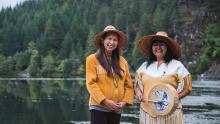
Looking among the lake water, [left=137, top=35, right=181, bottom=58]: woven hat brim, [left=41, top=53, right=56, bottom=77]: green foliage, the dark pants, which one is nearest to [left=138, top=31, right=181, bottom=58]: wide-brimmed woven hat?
[left=137, top=35, right=181, bottom=58]: woven hat brim

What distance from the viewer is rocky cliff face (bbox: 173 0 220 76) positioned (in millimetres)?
106169

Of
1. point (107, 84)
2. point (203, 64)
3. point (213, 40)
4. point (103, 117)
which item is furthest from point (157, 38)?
point (213, 40)

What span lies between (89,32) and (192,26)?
40385 millimetres

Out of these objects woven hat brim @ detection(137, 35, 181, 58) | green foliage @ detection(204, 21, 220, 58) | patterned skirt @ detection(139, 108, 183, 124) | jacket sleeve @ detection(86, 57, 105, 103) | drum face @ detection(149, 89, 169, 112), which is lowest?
patterned skirt @ detection(139, 108, 183, 124)

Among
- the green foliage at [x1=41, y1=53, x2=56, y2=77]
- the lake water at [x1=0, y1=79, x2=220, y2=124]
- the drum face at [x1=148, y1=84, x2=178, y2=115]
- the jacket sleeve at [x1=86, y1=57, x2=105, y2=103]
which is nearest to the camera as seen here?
the drum face at [x1=148, y1=84, x2=178, y2=115]

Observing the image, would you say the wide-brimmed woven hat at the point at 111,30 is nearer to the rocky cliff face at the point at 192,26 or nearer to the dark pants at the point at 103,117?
the dark pants at the point at 103,117

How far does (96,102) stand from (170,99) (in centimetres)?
91

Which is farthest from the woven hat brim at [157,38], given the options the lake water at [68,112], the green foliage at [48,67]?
the green foliage at [48,67]

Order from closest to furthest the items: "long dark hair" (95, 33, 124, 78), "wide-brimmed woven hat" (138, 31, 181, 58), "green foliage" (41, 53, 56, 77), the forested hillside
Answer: "long dark hair" (95, 33, 124, 78)
"wide-brimmed woven hat" (138, 31, 181, 58)
the forested hillside
"green foliage" (41, 53, 56, 77)

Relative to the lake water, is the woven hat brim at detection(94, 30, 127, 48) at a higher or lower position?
higher

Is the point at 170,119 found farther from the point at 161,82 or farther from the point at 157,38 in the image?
the point at 157,38

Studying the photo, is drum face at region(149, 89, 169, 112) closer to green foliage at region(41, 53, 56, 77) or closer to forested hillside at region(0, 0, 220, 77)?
forested hillside at region(0, 0, 220, 77)

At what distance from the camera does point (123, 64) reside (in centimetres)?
695

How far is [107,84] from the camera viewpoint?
22.1 feet
